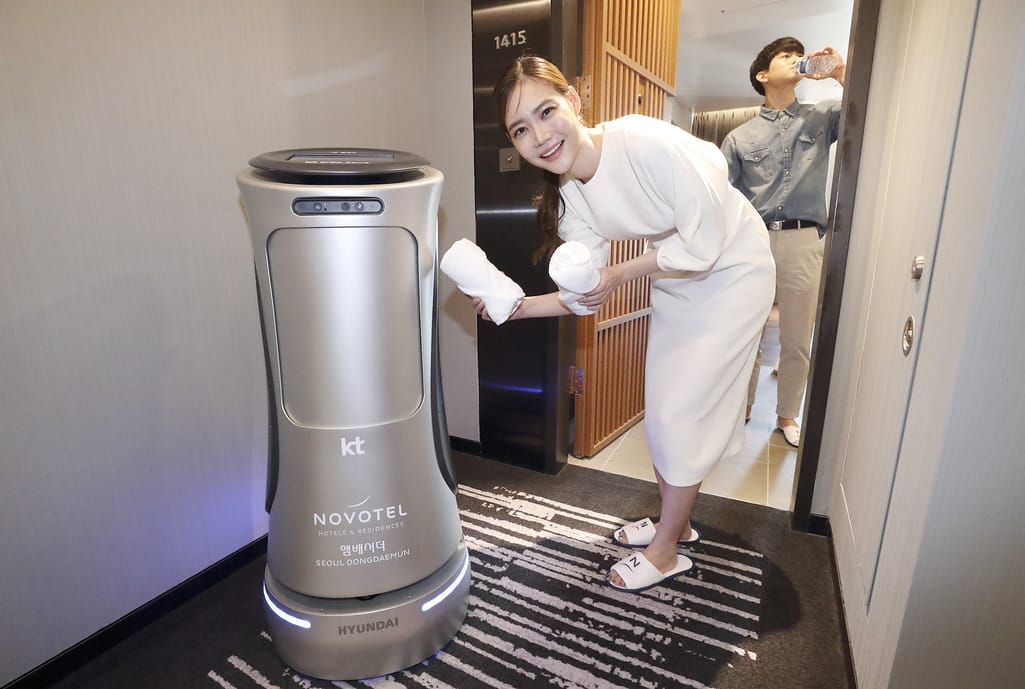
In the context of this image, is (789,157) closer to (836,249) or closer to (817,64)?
(817,64)

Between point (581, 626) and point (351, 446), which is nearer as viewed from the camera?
point (351, 446)

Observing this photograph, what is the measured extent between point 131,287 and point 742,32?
456 cm

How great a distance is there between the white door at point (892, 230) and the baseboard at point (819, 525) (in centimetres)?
8

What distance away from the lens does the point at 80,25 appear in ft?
3.65

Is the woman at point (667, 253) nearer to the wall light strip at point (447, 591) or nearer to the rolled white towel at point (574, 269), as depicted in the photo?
the rolled white towel at point (574, 269)

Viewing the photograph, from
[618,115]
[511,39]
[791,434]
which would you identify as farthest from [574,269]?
[791,434]

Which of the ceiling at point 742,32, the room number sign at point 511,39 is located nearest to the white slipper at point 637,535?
the room number sign at point 511,39

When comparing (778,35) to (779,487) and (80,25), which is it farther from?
(80,25)

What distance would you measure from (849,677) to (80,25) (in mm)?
2097

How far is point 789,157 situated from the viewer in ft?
7.38

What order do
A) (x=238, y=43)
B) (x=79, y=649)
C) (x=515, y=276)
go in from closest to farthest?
1. (x=79, y=649)
2. (x=238, y=43)
3. (x=515, y=276)

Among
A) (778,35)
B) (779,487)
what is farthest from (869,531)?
(778,35)

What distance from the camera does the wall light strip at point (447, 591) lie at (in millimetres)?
1226

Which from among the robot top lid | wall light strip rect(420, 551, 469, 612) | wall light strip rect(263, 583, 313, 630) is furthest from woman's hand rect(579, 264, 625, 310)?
wall light strip rect(263, 583, 313, 630)
